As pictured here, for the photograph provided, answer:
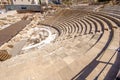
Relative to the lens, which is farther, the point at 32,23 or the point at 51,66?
the point at 32,23

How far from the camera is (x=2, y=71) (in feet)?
30.1

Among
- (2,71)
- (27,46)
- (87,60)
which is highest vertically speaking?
(87,60)

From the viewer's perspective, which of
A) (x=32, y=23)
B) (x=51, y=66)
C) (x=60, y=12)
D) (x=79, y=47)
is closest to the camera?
(x=51, y=66)

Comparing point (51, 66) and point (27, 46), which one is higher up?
point (51, 66)

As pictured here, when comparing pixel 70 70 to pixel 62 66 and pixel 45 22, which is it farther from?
pixel 45 22

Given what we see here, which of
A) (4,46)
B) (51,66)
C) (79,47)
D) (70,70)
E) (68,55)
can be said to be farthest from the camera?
(4,46)

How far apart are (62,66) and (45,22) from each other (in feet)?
83.6

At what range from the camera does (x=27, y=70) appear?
28.6 feet

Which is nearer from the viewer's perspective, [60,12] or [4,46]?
[4,46]

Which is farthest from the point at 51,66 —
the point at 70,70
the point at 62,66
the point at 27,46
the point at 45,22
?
the point at 45,22

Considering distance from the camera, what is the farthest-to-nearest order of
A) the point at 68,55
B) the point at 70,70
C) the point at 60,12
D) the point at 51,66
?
the point at 60,12 → the point at 68,55 → the point at 51,66 → the point at 70,70

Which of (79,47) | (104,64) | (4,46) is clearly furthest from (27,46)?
(104,64)

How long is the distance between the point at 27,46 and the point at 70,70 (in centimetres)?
1292

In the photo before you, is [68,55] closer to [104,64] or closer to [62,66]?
[62,66]
